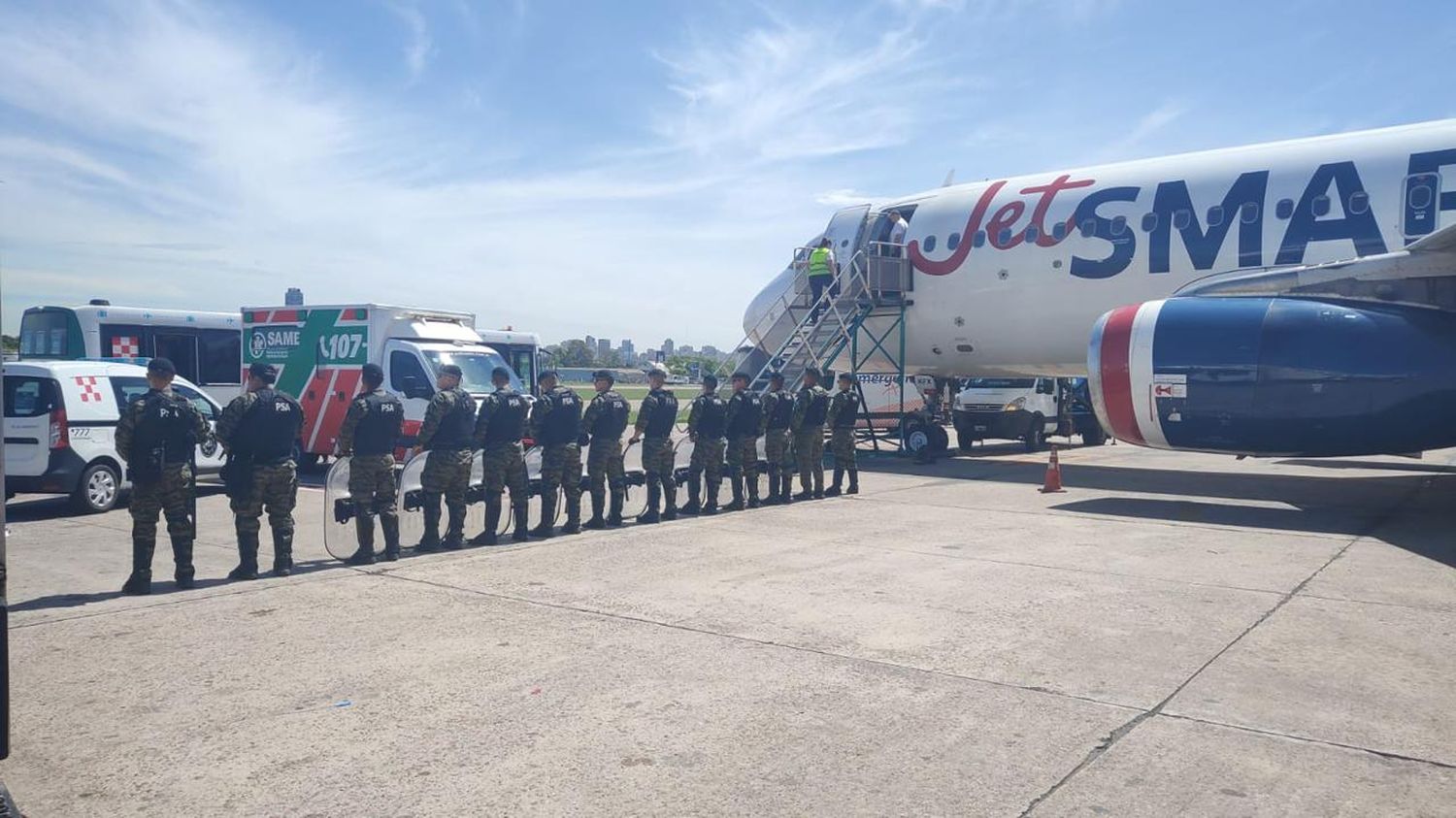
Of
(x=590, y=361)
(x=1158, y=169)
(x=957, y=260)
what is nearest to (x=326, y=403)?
(x=957, y=260)

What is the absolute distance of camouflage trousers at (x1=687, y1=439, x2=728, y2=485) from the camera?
41.6 feet

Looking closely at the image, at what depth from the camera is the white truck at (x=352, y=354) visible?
54.1 ft

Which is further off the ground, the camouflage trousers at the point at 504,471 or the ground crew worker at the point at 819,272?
the ground crew worker at the point at 819,272

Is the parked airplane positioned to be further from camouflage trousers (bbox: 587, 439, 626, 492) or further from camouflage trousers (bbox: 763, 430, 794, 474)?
camouflage trousers (bbox: 587, 439, 626, 492)

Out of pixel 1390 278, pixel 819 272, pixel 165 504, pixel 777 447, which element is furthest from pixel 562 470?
pixel 819 272

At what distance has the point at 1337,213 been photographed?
1377 centimetres

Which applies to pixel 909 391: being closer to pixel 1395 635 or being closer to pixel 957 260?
pixel 957 260

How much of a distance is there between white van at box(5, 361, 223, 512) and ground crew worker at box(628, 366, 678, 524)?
5047 mm

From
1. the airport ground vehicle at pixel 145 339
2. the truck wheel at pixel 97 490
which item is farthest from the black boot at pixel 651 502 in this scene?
the airport ground vehicle at pixel 145 339

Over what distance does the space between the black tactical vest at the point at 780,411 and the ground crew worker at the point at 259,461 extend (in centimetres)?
643

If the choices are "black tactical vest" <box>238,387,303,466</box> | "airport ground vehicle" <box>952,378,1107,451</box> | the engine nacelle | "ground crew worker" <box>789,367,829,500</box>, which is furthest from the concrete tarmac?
"airport ground vehicle" <box>952,378,1107,451</box>

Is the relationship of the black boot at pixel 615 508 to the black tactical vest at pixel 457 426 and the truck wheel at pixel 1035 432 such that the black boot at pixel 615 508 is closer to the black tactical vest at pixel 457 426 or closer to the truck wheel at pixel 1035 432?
the black tactical vest at pixel 457 426

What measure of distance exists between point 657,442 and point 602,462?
0.86 m

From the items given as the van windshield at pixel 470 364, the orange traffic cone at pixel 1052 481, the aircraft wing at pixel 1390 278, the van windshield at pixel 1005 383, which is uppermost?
the aircraft wing at pixel 1390 278
